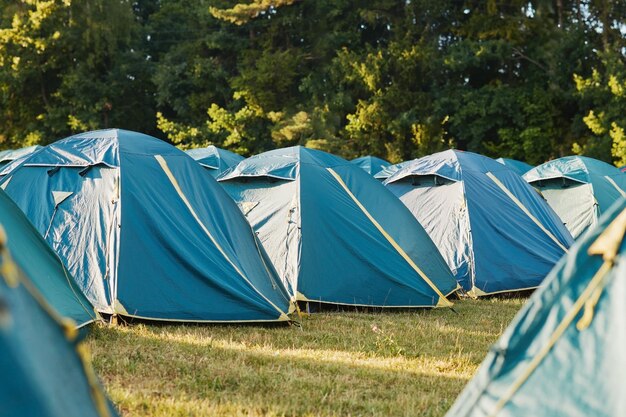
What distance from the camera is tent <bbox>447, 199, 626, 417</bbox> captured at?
2393mm

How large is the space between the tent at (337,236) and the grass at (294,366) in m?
0.54

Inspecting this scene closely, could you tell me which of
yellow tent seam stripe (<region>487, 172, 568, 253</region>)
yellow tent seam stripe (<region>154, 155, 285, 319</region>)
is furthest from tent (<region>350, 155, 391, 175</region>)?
yellow tent seam stripe (<region>154, 155, 285, 319</region>)

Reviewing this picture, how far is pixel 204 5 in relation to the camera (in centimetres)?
2953

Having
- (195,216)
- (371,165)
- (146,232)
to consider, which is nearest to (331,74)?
(371,165)

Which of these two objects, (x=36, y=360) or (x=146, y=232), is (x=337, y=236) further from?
(x=36, y=360)

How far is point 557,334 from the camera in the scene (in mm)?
2494

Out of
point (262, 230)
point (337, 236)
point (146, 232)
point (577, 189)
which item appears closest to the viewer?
point (146, 232)

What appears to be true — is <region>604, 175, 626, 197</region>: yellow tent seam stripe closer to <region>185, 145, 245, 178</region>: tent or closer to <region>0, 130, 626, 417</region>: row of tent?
<region>0, 130, 626, 417</region>: row of tent

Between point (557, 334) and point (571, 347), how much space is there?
0.06 meters

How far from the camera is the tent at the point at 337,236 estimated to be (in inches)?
291

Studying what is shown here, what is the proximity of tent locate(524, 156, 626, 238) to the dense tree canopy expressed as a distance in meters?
12.0

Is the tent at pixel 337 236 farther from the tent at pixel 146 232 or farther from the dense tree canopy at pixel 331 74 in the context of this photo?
the dense tree canopy at pixel 331 74

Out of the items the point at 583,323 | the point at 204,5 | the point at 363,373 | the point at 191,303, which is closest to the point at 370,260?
the point at 191,303

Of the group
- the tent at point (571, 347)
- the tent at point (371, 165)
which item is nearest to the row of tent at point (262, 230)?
the tent at point (571, 347)
